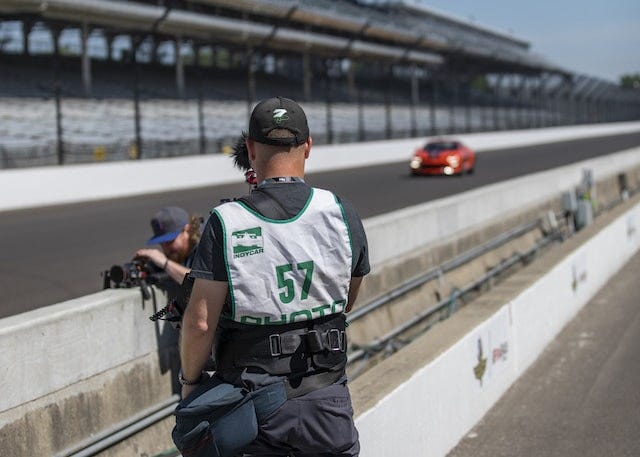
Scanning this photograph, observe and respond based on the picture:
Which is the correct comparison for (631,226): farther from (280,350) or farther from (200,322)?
(200,322)

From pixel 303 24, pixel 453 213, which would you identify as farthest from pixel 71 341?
pixel 303 24

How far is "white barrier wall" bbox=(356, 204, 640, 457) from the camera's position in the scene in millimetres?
5477

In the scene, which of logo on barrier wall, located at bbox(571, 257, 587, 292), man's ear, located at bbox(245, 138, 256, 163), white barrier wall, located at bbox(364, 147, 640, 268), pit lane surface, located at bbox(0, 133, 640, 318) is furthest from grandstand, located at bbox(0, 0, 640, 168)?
man's ear, located at bbox(245, 138, 256, 163)

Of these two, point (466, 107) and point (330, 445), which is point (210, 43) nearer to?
point (466, 107)

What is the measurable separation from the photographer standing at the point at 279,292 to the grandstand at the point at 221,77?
21.7m

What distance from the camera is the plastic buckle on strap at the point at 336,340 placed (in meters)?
3.14

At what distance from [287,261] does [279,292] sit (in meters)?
0.10

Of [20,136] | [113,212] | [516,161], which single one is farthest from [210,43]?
[113,212]

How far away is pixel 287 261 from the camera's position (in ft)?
9.93

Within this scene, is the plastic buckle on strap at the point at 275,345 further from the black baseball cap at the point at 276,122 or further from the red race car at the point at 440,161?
the red race car at the point at 440,161

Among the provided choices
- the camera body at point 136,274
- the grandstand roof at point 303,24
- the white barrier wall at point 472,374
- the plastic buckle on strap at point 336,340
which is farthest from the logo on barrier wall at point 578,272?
the grandstand roof at point 303,24

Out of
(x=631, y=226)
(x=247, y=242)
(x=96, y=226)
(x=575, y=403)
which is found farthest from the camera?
(x=96, y=226)

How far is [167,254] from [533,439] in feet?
9.12

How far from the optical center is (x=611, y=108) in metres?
98.3
